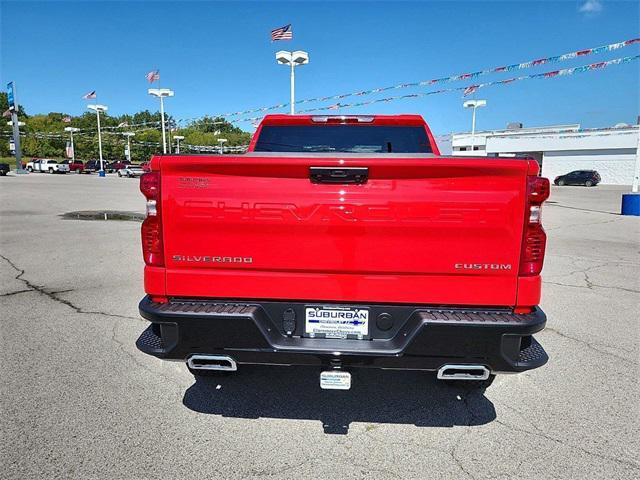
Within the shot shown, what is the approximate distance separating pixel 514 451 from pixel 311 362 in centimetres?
141

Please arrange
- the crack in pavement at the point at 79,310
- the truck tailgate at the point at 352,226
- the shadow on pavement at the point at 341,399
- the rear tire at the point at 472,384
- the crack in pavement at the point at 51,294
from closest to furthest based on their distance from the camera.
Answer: the truck tailgate at the point at 352,226 → the shadow on pavement at the point at 341,399 → the rear tire at the point at 472,384 → the crack in pavement at the point at 79,310 → the crack in pavement at the point at 51,294

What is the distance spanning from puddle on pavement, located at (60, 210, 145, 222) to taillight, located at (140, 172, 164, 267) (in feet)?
38.1

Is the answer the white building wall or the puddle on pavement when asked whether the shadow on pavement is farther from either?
the white building wall

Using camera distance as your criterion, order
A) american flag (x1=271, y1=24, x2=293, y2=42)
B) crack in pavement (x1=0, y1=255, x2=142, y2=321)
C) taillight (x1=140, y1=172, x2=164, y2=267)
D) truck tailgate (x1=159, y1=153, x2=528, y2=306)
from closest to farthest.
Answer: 1. truck tailgate (x1=159, y1=153, x2=528, y2=306)
2. taillight (x1=140, y1=172, x2=164, y2=267)
3. crack in pavement (x1=0, y1=255, x2=142, y2=321)
4. american flag (x1=271, y1=24, x2=293, y2=42)

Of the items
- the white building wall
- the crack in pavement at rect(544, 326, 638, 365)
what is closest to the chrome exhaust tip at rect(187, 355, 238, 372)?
the crack in pavement at rect(544, 326, 638, 365)

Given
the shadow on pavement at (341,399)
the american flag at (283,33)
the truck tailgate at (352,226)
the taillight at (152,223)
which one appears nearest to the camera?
the truck tailgate at (352,226)

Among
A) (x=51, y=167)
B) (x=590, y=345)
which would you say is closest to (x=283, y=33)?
(x=590, y=345)

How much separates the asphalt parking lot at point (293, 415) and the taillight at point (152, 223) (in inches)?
47.4

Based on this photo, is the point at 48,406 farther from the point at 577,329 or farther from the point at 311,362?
the point at 577,329

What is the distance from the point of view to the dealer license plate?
244 centimetres

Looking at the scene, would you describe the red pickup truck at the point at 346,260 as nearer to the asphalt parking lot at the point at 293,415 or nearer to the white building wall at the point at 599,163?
the asphalt parking lot at the point at 293,415

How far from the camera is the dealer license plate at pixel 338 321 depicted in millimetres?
2441

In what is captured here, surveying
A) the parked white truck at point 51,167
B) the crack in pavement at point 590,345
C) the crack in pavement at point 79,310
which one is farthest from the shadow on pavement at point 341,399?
the parked white truck at point 51,167

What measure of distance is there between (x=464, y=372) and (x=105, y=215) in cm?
1424
